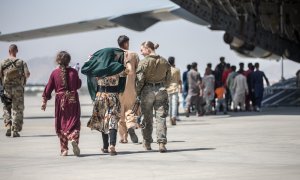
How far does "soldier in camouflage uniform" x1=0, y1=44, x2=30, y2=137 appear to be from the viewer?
1552cm

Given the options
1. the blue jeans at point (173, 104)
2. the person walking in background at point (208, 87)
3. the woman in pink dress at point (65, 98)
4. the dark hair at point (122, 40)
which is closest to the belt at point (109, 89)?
the woman in pink dress at point (65, 98)

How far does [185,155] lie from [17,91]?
506 cm

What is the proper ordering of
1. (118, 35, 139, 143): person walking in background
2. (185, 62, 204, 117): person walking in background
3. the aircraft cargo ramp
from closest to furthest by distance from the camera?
(118, 35, 139, 143): person walking in background → (185, 62, 204, 117): person walking in background → the aircraft cargo ramp

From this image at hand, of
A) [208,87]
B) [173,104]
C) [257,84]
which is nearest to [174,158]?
[173,104]

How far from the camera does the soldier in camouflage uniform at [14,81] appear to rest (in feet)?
50.9

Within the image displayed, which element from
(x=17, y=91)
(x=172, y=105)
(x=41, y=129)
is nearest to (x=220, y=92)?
(x=172, y=105)

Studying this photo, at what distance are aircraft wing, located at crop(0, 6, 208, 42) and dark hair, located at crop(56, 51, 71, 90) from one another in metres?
14.6

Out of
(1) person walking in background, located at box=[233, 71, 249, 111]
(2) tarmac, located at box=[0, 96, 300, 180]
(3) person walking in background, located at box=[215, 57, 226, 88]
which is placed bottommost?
(2) tarmac, located at box=[0, 96, 300, 180]

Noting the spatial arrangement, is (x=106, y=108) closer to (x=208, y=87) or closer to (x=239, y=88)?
(x=208, y=87)

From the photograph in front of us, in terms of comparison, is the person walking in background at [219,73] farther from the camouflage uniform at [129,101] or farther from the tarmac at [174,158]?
the camouflage uniform at [129,101]

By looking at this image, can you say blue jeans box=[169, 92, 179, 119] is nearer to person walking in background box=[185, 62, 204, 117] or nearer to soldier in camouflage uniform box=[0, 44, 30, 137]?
person walking in background box=[185, 62, 204, 117]

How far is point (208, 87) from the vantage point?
2508 cm

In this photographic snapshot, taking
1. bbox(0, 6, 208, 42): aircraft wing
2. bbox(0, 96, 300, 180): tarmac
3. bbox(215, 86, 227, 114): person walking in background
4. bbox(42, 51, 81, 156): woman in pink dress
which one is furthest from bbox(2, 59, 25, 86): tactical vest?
bbox(0, 6, 208, 42): aircraft wing

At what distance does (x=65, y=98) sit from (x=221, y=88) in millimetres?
14557
